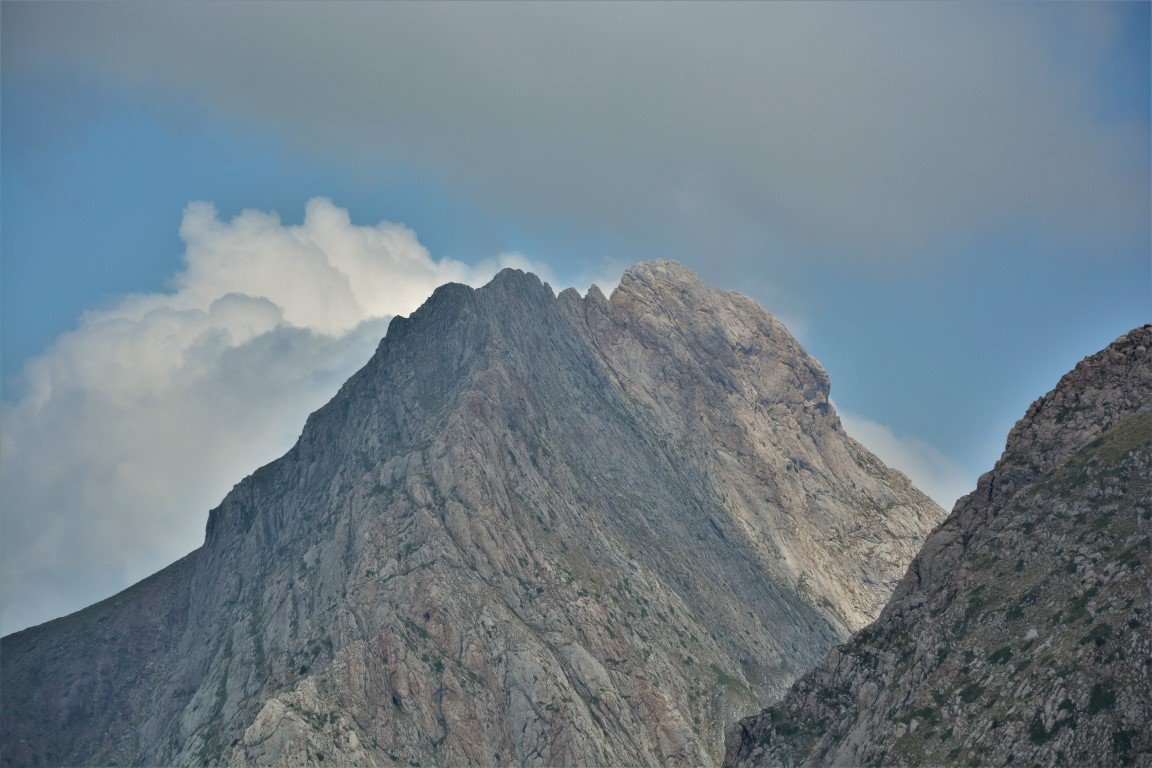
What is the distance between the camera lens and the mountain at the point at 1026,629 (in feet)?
395

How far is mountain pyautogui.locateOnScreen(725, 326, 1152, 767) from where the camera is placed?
395ft

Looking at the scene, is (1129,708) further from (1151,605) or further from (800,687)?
(800,687)

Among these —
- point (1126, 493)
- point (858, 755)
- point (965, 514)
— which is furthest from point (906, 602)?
point (1126, 493)

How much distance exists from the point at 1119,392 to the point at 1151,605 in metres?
45.0

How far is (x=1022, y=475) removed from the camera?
6309 inches

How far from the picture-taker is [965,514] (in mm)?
164375

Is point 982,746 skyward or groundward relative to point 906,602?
groundward

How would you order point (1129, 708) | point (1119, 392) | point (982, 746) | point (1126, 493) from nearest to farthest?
point (1129, 708), point (982, 746), point (1126, 493), point (1119, 392)

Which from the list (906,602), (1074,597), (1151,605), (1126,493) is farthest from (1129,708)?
(906,602)

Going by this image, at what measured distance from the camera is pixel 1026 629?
136 metres

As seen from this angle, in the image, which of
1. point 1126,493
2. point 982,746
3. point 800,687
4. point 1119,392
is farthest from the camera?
point 800,687

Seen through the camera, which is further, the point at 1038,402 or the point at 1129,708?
the point at 1038,402

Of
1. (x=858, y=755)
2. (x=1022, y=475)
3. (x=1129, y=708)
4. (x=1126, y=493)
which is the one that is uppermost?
(x=1022, y=475)

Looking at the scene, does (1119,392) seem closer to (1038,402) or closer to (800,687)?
(1038,402)
